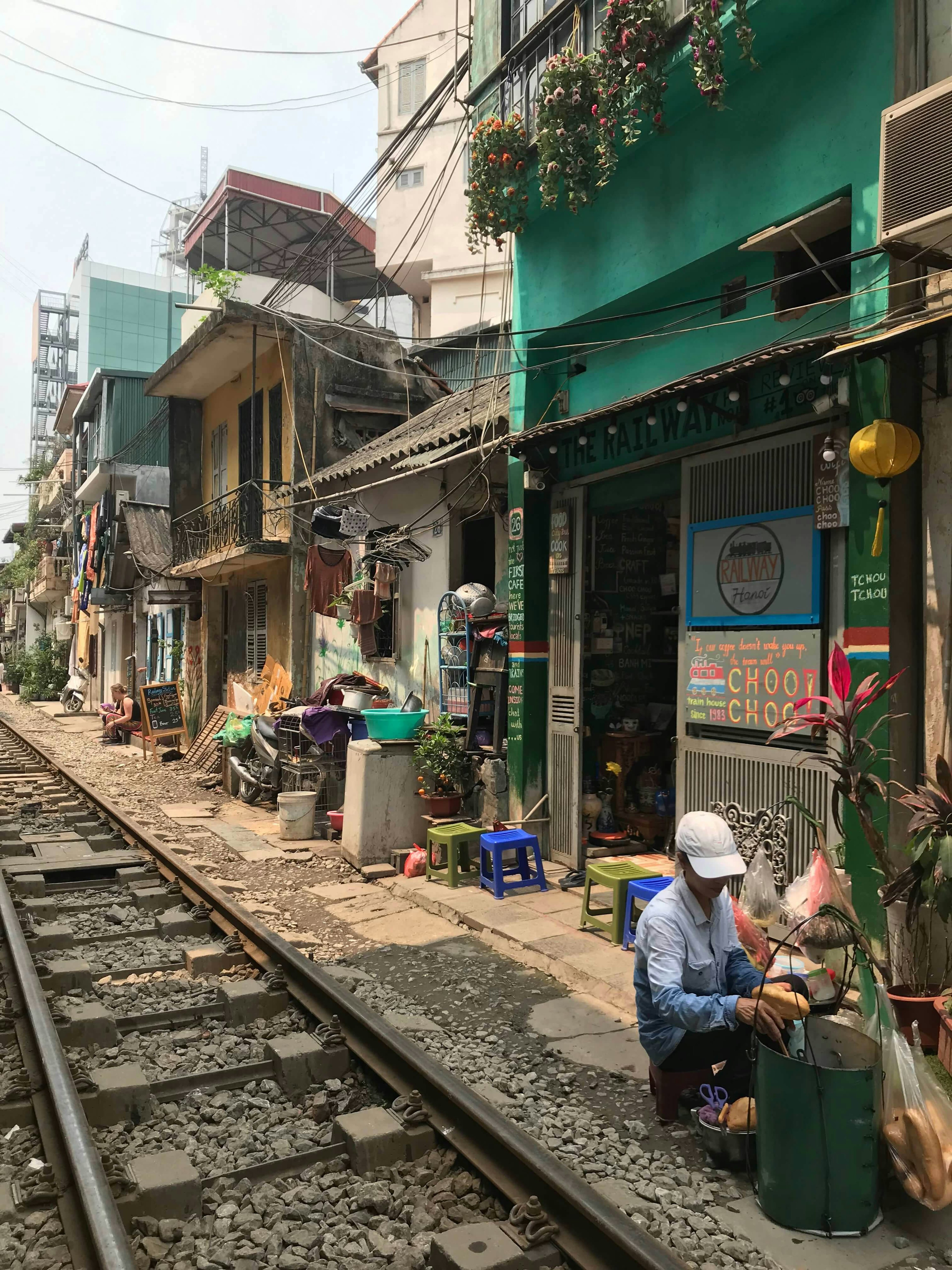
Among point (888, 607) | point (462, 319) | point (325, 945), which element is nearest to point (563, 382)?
point (888, 607)

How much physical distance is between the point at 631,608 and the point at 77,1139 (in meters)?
6.61

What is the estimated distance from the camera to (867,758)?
17.4 ft

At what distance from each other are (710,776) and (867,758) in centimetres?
178

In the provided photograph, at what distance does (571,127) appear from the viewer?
24.1ft

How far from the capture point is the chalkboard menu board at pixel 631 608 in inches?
348

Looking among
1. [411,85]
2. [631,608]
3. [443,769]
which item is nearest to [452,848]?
[443,769]

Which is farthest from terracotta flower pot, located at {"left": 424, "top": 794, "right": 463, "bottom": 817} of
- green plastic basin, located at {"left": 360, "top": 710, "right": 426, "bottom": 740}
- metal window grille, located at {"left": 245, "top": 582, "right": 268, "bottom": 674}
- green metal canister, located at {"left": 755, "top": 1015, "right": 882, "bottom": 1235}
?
metal window grille, located at {"left": 245, "top": 582, "right": 268, "bottom": 674}

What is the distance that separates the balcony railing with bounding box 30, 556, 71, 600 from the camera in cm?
3772

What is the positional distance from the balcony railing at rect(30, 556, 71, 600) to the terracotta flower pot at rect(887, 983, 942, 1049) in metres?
37.1

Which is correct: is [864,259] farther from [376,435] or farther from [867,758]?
[376,435]

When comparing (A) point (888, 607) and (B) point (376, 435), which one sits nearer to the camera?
(A) point (888, 607)

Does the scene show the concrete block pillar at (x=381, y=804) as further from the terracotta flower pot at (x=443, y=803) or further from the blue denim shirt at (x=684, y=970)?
the blue denim shirt at (x=684, y=970)

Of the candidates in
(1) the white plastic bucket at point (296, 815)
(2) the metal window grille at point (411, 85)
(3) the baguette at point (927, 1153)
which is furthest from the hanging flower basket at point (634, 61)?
(2) the metal window grille at point (411, 85)

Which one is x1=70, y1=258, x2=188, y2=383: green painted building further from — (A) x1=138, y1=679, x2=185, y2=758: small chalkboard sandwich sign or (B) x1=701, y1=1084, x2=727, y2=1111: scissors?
(B) x1=701, y1=1084, x2=727, y2=1111: scissors
